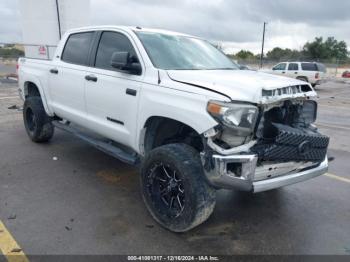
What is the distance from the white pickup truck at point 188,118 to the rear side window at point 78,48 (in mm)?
32

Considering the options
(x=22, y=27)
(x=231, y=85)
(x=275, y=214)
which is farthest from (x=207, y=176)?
(x=22, y=27)

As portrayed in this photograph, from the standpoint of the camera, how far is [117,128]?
4223mm

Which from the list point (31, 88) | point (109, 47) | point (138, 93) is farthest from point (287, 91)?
point (31, 88)

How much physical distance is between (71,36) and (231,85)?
10.7 ft

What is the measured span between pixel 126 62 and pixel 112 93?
54 cm

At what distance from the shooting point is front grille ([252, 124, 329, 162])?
3.16 metres

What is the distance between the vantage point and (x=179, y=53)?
4234 millimetres

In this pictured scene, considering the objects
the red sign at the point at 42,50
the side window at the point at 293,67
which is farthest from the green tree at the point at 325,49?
the red sign at the point at 42,50

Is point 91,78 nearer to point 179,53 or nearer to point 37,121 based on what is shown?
point 179,53

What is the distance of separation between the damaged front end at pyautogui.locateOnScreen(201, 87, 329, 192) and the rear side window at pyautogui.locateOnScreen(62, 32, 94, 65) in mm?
2615

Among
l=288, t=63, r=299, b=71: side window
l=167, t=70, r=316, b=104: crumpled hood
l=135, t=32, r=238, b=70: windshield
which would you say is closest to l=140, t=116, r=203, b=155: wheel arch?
l=167, t=70, r=316, b=104: crumpled hood

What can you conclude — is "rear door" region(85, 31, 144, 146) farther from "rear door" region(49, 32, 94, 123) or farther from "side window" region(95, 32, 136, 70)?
"rear door" region(49, 32, 94, 123)

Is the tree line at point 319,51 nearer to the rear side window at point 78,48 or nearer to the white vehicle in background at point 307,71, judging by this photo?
the white vehicle in background at point 307,71

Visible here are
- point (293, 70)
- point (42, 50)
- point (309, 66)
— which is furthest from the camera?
point (293, 70)
